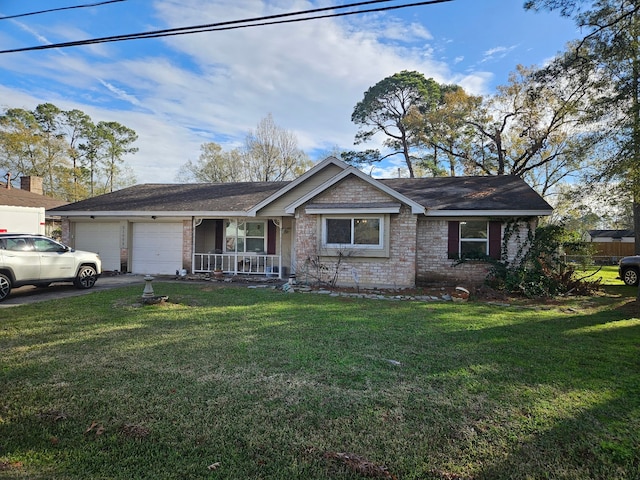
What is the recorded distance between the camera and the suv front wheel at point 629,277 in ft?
46.7

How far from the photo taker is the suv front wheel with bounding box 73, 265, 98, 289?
35.8ft

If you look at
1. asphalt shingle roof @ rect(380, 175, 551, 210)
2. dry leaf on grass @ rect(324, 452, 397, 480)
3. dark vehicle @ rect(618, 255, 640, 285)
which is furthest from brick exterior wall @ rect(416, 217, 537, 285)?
dry leaf on grass @ rect(324, 452, 397, 480)

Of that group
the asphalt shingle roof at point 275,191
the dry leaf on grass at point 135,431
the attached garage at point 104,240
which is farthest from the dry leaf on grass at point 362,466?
the attached garage at point 104,240

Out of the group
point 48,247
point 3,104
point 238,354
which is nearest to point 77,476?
point 238,354

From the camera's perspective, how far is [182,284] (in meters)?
12.3

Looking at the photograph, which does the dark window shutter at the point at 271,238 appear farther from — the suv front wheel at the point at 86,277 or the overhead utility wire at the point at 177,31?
the overhead utility wire at the point at 177,31

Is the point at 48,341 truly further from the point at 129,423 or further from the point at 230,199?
the point at 230,199

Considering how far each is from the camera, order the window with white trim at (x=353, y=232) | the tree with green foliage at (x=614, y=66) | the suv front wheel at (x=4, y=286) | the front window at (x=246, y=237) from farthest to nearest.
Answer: the front window at (x=246, y=237), the window with white trim at (x=353, y=232), the tree with green foliage at (x=614, y=66), the suv front wheel at (x=4, y=286)

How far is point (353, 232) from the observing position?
12156 millimetres

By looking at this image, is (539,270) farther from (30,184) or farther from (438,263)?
(30,184)

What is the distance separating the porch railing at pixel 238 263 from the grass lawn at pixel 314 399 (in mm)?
7345

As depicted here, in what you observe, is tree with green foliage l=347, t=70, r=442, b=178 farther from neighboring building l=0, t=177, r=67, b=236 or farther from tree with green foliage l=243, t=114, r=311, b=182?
neighboring building l=0, t=177, r=67, b=236

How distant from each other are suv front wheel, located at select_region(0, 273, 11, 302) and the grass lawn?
2.47 metres

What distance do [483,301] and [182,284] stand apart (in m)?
10.1
